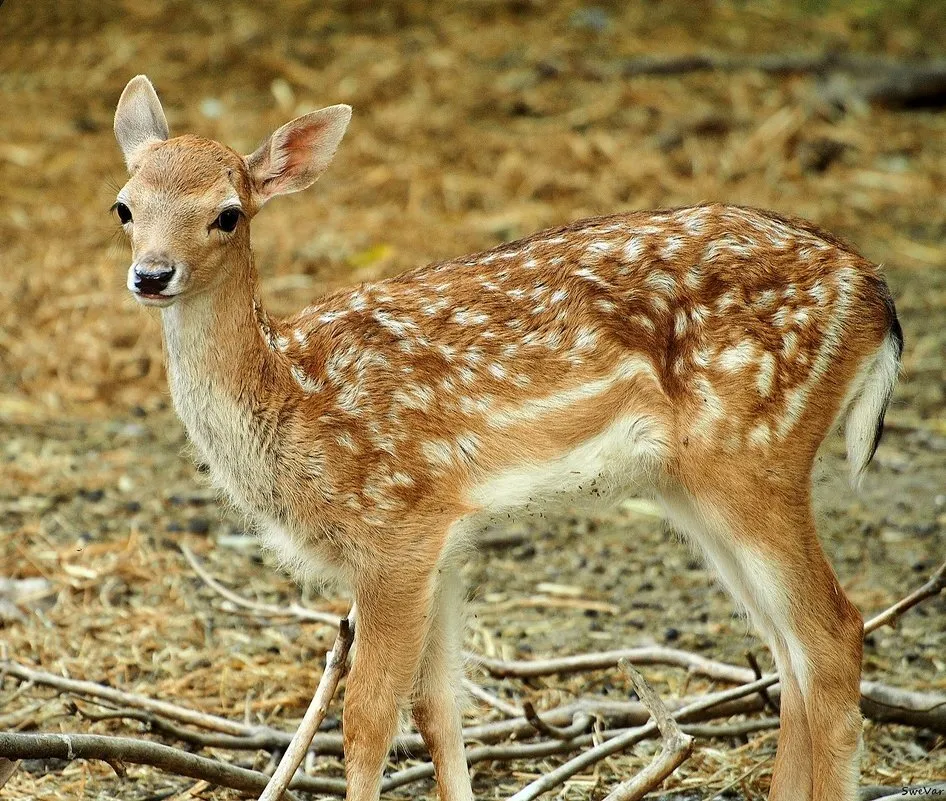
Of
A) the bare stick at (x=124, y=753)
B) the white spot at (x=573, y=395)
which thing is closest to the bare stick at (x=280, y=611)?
the bare stick at (x=124, y=753)

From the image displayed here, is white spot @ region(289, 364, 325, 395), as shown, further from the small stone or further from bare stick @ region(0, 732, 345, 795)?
the small stone

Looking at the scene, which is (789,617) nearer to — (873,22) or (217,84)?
(217,84)

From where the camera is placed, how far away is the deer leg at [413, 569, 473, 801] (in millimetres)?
4492

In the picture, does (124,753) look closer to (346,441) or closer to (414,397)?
(346,441)

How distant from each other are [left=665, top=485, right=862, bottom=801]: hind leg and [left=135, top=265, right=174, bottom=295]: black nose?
5.20ft

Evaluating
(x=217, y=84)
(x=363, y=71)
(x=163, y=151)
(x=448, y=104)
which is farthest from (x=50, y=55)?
(x=163, y=151)

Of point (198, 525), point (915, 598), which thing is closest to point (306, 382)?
point (915, 598)

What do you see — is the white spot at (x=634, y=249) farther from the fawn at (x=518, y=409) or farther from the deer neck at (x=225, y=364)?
the deer neck at (x=225, y=364)

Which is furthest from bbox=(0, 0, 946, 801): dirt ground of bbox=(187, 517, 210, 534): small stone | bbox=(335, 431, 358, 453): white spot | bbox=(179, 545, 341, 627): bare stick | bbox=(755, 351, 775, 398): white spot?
bbox=(755, 351, 775, 398): white spot

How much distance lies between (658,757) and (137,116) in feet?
7.84

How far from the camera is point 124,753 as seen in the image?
13.6 feet

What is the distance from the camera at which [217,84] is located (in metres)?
Answer: 11.8

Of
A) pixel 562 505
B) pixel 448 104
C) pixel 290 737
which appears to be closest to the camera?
pixel 562 505

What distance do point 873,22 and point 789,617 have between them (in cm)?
994
